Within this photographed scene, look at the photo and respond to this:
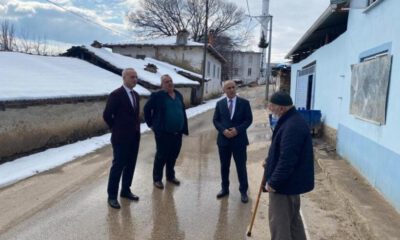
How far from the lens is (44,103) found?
32.6 feet

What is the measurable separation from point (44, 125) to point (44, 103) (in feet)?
1.83

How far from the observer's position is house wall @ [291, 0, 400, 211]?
5500 millimetres

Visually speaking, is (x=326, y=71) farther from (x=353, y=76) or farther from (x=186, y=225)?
(x=186, y=225)

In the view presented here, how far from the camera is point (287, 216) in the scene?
365 centimetres

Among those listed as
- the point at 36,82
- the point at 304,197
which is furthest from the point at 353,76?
the point at 36,82

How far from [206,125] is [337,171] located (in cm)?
968

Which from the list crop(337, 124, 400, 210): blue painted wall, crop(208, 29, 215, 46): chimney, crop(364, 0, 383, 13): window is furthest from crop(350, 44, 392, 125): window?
crop(208, 29, 215, 46): chimney

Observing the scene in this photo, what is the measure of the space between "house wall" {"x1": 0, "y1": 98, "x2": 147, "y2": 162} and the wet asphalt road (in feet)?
5.12

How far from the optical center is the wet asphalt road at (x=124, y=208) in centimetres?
462

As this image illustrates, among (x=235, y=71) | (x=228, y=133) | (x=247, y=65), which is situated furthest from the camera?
(x=247, y=65)

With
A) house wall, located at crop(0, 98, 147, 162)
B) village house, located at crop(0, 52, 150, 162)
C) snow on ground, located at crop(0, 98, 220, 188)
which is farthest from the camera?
village house, located at crop(0, 52, 150, 162)

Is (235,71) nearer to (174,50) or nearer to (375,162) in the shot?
(174,50)

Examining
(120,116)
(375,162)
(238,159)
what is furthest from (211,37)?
(120,116)

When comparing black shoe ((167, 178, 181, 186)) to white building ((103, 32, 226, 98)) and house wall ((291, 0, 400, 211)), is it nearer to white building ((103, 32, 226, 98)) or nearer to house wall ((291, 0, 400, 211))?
house wall ((291, 0, 400, 211))
